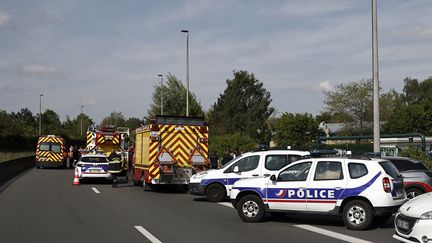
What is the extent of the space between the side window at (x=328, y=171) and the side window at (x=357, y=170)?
0.21 m

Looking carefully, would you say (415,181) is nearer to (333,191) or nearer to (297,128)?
(333,191)

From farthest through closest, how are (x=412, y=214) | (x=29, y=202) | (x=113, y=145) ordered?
(x=113, y=145)
(x=29, y=202)
(x=412, y=214)

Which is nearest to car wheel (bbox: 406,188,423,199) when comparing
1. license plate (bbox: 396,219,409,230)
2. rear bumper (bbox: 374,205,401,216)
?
rear bumper (bbox: 374,205,401,216)

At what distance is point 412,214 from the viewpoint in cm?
815

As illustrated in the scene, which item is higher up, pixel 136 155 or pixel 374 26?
pixel 374 26

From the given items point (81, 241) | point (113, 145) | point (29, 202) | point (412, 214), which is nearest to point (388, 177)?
point (412, 214)

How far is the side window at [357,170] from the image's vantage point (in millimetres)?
11242

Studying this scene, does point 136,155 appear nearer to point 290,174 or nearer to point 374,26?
point 374,26

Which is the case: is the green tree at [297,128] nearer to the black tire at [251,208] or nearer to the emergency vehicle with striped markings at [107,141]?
the emergency vehicle with striped markings at [107,141]

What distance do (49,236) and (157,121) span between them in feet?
36.6

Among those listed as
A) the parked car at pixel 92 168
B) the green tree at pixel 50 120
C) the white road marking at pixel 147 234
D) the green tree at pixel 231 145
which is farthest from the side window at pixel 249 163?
the green tree at pixel 50 120

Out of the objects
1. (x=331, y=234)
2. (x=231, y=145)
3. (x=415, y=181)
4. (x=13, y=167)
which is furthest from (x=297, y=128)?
(x=331, y=234)

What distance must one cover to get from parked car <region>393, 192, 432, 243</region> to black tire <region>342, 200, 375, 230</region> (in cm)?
239

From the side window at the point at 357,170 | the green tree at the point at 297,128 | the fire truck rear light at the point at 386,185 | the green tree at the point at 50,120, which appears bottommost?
the fire truck rear light at the point at 386,185
